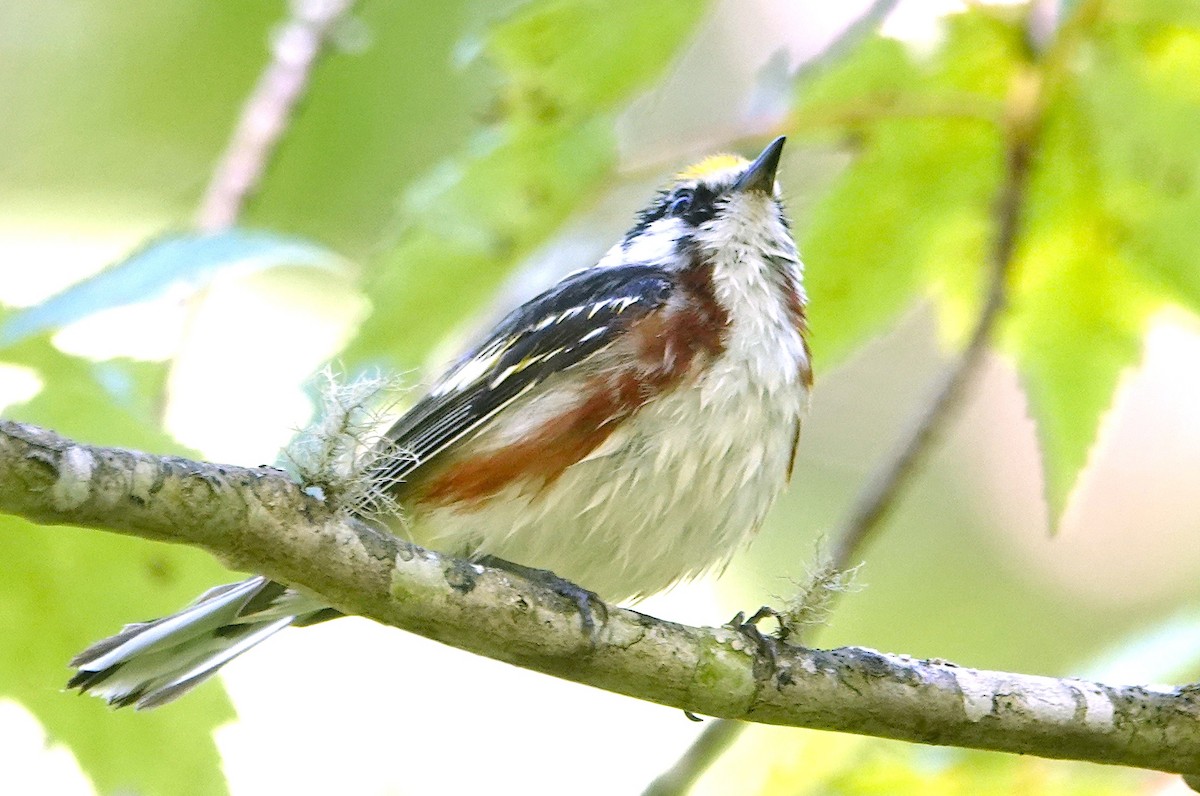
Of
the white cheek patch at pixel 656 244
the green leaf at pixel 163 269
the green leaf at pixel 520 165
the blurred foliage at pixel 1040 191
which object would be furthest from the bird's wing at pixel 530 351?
the green leaf at pixel 163 269

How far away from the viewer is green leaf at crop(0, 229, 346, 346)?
229 centimetres

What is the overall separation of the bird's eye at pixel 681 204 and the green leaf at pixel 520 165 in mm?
1011

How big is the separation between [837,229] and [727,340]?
408 millimetres

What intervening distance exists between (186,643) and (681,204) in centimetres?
187

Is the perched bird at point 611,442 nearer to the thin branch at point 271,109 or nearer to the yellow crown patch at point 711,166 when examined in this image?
the yellow crown patch at point 711,166

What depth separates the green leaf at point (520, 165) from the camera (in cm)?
282

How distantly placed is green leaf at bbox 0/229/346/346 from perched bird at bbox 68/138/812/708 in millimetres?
755

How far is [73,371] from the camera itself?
2.50 meters

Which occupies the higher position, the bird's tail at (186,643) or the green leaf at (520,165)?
the green leaf at (520,165)

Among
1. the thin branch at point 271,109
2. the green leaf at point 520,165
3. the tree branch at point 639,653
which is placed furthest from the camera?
the thin branch at point 271,109

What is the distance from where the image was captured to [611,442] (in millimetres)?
3242

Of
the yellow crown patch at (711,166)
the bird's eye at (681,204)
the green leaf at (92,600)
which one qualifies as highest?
the yellow crown patch at (711,166)

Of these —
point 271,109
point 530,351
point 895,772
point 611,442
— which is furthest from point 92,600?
point 271,109

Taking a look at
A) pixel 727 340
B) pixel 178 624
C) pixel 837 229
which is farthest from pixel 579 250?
pixel 178 624
